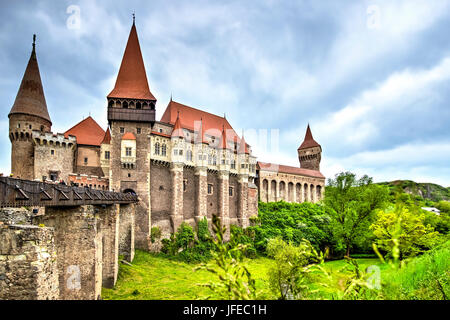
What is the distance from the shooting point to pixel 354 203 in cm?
3478

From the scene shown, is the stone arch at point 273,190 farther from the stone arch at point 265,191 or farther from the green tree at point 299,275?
the green tree at point 299,275

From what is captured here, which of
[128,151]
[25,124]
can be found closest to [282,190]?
[128,151]

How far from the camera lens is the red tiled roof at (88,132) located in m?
37.7

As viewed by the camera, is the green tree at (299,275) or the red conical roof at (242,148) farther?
the red conical roof at (242,148)

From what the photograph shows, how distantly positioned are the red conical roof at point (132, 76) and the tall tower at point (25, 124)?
9.79 m

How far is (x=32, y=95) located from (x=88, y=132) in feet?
26.0

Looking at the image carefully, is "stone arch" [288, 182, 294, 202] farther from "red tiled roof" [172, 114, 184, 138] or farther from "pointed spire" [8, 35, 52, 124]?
"pointed spire" [8, 35, 52, 124]

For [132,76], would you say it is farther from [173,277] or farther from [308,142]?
[308,142]

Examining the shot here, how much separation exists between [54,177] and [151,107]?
1486 cm

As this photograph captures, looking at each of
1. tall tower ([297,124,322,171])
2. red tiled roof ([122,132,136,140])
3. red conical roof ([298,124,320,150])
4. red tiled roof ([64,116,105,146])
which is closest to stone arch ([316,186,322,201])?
tall tower ([297,124,322,171])

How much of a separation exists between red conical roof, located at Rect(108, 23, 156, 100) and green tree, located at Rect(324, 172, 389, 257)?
27.9 m

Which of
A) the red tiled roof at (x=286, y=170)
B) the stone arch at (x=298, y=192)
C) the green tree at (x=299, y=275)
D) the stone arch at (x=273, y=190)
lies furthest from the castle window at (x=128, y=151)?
the stone arch at (x=298, y=192)

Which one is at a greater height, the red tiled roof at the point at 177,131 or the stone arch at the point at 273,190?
the red tiled roof at the point at 177,131
